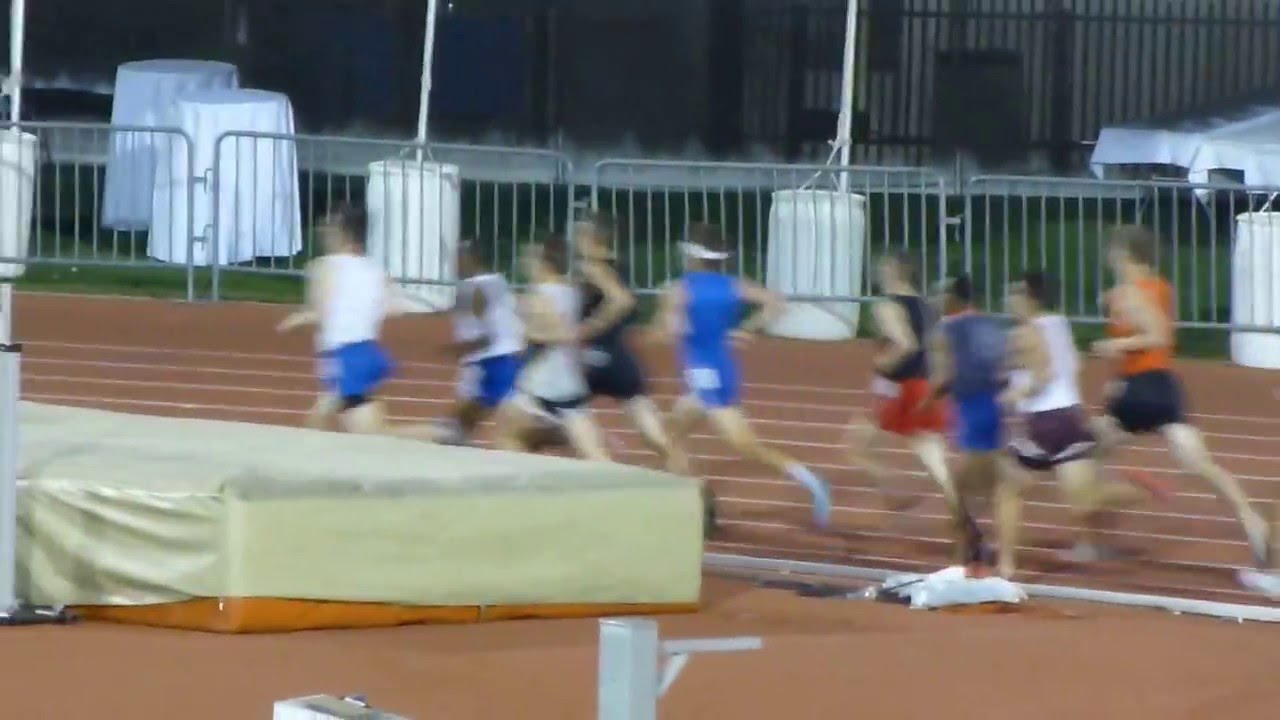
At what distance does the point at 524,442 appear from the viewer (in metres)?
11.7

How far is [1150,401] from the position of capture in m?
10.9

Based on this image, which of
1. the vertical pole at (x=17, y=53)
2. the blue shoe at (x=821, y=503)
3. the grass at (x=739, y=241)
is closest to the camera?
the blue shoe at (x=821, y=503)

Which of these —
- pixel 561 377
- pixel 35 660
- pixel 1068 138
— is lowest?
pixel 35 660

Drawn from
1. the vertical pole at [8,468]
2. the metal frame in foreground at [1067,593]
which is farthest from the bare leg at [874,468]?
the vertical pole at [8,468]

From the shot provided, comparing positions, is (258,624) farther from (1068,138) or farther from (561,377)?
(1068,138)

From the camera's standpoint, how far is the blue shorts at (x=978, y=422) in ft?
34.7

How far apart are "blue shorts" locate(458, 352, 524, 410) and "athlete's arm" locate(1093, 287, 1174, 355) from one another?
2.68m

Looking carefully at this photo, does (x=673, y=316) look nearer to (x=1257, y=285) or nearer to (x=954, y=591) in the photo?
(x=954, y=591)

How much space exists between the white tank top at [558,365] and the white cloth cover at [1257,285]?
613 centimetres

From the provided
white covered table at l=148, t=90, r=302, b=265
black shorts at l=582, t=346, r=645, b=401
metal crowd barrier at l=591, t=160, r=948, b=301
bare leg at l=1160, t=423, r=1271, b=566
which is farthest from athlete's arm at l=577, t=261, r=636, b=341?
white covered table at l=148, t=90, r=302, b=265

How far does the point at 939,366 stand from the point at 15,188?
9121 mm

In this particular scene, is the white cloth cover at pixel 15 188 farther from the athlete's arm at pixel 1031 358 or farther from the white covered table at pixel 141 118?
the athlete's arm at pixel 1031 358

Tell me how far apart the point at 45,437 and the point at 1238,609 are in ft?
15.7

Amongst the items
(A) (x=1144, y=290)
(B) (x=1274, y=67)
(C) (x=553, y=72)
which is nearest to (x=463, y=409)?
(A) (x=1144, y=290)
